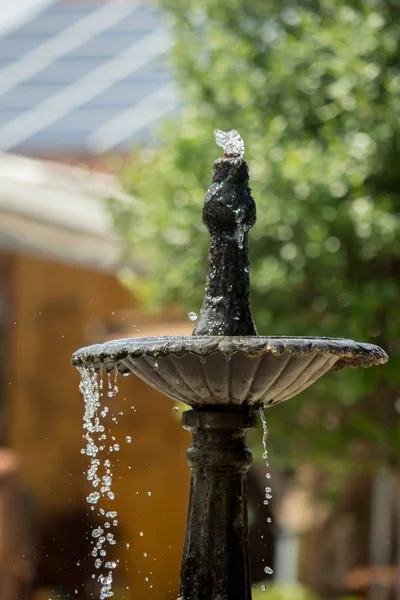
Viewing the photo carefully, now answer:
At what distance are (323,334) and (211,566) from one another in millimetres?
2873

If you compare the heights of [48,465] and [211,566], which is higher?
[48,465]

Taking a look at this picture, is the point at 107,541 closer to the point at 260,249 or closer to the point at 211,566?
the point at 260,249

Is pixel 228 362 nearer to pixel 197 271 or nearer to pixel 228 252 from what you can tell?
pixel 228 252

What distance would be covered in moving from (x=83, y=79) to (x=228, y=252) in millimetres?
11103

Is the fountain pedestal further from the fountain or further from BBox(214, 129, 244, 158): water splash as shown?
BBox(214, 129, 244, 158): water splash

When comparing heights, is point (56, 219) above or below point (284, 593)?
above

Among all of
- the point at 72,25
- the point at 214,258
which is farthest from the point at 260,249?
Answer: the point at 72,25

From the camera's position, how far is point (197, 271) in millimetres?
6680

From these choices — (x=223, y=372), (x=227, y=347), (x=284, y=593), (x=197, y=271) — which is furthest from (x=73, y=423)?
(x=227, y=347)

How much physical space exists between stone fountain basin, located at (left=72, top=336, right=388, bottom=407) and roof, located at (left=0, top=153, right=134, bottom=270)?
4987mm

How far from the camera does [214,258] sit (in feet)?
12.0

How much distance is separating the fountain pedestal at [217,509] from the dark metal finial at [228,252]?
28 cm

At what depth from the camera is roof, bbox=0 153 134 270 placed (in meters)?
8.80

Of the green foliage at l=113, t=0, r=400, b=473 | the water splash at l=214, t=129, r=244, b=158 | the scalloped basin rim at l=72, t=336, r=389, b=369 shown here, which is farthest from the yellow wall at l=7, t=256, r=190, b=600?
the scalloped basin rim at l=72, t=336, r=389, b=369
